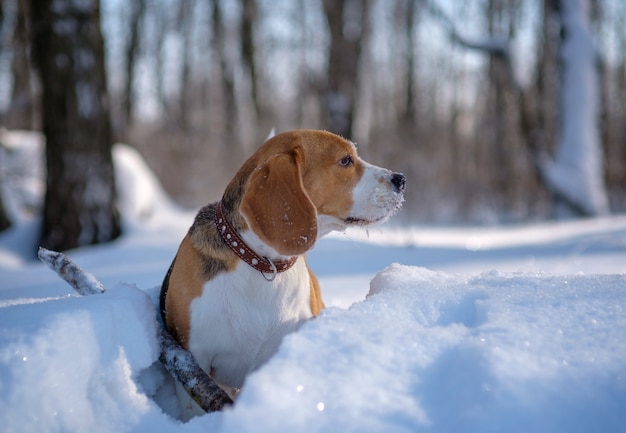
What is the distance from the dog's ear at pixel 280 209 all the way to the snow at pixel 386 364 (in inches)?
16.2

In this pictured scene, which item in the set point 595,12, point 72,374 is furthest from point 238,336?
point 595,12

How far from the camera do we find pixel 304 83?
94.6 feet

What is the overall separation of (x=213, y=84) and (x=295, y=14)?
602cm

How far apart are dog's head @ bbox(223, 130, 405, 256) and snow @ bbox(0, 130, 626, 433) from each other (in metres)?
0.43

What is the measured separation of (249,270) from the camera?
2.40 meters

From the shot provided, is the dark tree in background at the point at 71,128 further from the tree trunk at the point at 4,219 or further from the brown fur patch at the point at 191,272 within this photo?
the brown fur patch at the point at 191,272

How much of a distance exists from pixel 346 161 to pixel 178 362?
126 cm

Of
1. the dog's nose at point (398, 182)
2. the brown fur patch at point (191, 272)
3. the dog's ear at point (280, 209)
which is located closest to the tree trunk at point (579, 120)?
the dog's nose at point (398, 182)

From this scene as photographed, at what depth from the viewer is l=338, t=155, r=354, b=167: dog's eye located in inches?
108

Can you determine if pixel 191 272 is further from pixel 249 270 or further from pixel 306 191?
pixel 306 191

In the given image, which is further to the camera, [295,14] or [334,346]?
[295,14]

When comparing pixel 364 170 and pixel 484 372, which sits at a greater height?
pixel 364 170

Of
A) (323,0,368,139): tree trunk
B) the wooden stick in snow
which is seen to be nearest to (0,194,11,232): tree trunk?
(323,0,368,139): tree trunk

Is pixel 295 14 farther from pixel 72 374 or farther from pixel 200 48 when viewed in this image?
pixel 72 374
